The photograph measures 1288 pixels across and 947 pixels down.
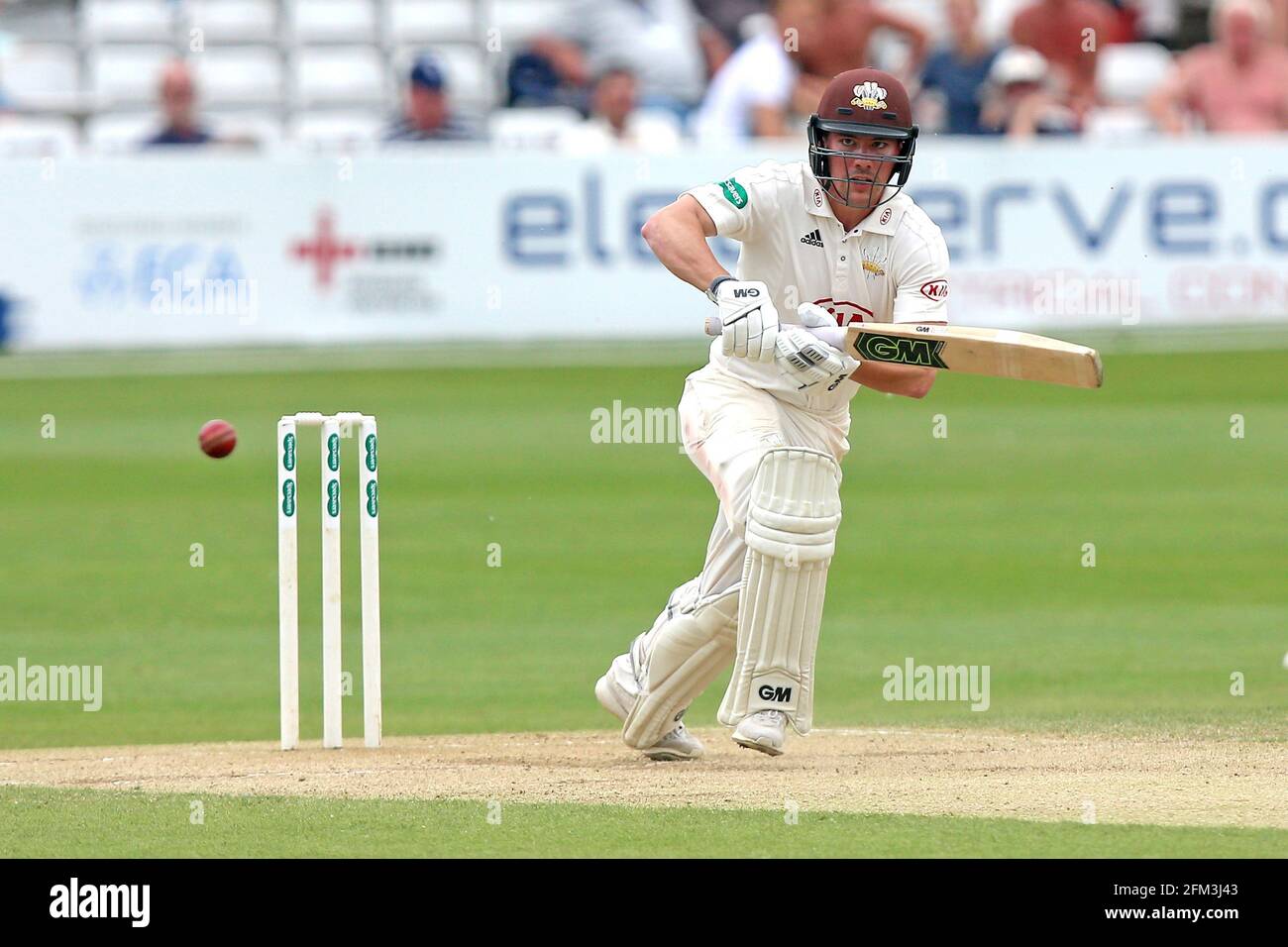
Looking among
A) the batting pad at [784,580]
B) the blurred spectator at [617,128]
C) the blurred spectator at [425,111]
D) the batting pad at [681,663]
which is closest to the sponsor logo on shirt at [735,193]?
the batting pad at [784,580]

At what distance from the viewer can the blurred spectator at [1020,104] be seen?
1844 centimetres

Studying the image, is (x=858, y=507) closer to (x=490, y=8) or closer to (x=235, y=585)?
(x=235, y=585)

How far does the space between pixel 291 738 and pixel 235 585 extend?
3.58 meters

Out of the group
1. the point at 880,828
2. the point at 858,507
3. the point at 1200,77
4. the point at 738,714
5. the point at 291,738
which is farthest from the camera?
the point at 1200,77

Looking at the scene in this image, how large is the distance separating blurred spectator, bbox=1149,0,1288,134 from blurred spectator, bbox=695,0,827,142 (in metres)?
3.00

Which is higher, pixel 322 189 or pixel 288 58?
pixel 288 58

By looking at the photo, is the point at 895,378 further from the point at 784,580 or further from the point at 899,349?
the point at 784,580

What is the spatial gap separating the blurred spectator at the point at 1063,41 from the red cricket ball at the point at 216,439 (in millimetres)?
14077

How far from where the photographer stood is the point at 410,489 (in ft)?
43.4

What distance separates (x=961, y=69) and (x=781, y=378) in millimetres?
12797

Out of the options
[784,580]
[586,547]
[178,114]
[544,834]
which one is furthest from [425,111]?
[544,834]

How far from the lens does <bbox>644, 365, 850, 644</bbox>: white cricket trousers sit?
6684 mm

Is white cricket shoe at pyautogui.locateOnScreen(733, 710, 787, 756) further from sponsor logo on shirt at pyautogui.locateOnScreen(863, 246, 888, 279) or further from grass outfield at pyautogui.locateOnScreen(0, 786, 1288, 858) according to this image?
sponsor logo on shirt at pyautogui.locateOnScreen(863, 246, 888, 279)

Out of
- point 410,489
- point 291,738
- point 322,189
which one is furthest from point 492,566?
point 322,189
